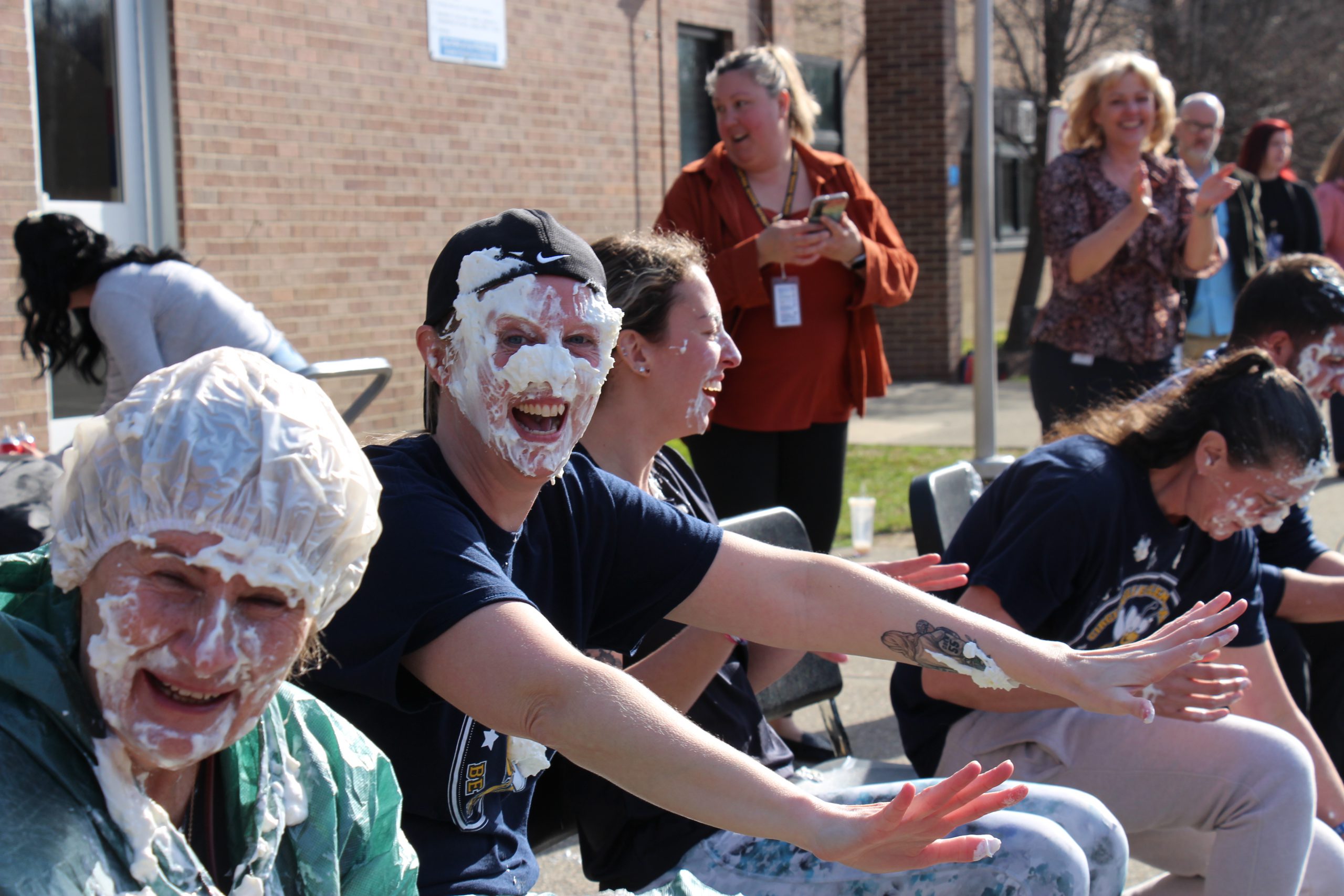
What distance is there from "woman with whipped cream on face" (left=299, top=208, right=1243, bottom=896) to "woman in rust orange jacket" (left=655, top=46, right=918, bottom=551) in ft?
7.60

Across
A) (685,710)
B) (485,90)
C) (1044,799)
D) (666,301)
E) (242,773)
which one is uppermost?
(485,90)

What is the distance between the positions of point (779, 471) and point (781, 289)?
2.16 feet

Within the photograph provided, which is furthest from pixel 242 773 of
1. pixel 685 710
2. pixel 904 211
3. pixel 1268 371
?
pixel 904 211

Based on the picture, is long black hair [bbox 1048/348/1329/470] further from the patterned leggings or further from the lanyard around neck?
the lanyard around neck

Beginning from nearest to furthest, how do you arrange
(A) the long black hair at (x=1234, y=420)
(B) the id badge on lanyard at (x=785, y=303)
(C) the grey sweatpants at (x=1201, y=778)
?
1. (C) the grey sweatpants at (x=1201, y=778)
2. (A) the long black hair at (x=1234, y=420)
3. (B) the id badge on lanyard at (x=785, y=303)

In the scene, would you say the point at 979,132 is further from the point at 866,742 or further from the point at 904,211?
the point at 904,211

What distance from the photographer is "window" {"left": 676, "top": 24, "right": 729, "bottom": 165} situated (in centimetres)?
1091

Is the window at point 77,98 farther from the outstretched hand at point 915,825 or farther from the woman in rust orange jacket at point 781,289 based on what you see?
the outstretched hand at point 915,825

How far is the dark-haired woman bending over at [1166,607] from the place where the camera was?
2639 millimetres

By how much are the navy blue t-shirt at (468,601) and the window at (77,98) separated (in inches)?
210

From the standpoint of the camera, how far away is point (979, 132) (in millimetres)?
7422

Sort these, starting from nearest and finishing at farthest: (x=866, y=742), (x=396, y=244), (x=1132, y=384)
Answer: (x=866, y=742)
(x=1132, y=384)
(x=396, y=244)

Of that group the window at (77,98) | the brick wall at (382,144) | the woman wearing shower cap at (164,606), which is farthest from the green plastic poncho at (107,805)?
the brick wall at (382,144)

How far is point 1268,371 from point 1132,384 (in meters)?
2.04
